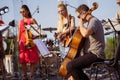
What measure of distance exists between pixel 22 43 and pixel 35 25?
2.07 ft

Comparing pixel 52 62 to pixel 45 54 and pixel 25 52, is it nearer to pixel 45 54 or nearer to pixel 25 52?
pixel 25 52

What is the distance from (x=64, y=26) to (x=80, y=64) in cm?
171

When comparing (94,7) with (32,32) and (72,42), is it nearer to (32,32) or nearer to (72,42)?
(72,42)

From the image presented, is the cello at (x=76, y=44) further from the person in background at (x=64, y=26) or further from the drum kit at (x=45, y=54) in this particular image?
the drum kit at (x=45, y=54)

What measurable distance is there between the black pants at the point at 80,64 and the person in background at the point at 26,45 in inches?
80.7

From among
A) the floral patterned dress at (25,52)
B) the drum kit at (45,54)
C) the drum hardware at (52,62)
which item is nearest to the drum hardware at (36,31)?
the drum kit at (45,54)

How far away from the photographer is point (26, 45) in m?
7.64

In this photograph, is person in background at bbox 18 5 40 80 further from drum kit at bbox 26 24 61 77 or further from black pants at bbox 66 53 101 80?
black pants at bbox 66 53 101 80

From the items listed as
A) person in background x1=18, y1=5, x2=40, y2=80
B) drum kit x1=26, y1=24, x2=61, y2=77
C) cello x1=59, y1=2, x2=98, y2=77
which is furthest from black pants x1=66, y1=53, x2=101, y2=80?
person in background x1=18, y1=5, x2=40, y2=80

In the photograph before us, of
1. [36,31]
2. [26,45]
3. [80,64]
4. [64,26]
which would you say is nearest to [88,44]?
[80,64]

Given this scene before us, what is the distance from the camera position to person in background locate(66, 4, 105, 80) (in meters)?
5.52

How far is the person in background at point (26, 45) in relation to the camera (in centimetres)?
755

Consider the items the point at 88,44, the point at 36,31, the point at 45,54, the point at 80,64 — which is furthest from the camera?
the point at 36,31

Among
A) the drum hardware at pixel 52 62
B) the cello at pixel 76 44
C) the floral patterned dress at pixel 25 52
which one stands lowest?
the drum hardware at pixel 52 62
